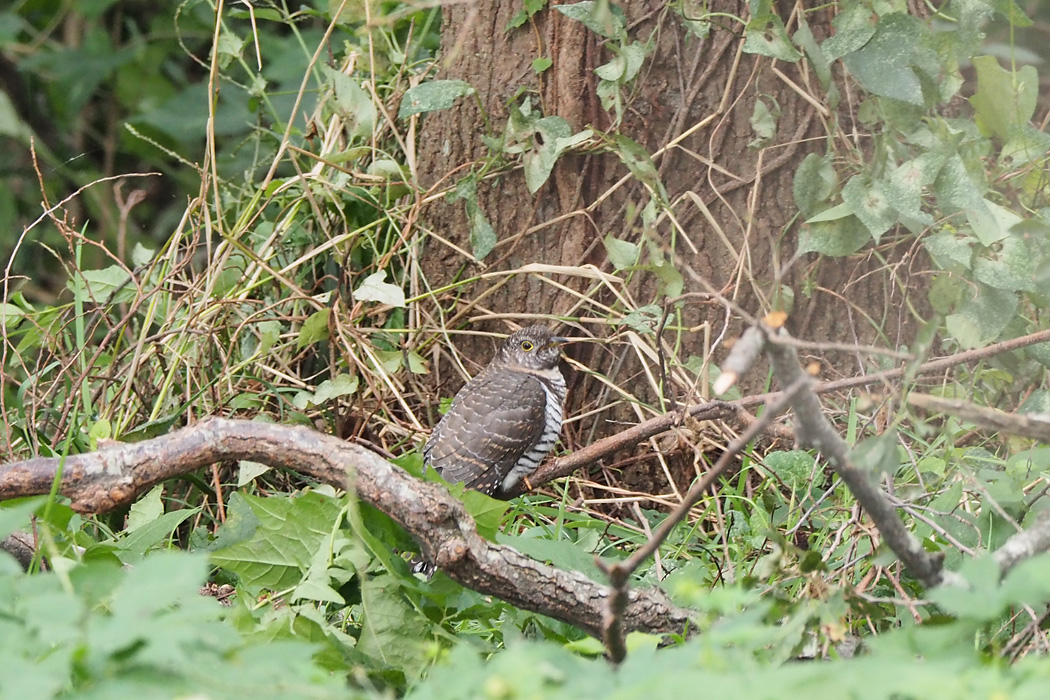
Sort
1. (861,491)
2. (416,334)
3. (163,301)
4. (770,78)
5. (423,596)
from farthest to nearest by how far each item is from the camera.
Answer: (163,301) → (416,334) → (770,78) → (423,596) → (861,491)

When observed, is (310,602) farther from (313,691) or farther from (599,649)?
(313,691)

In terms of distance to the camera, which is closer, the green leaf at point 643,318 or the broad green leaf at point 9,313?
the green leaf at point 643,318

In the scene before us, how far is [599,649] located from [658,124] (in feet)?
7.12

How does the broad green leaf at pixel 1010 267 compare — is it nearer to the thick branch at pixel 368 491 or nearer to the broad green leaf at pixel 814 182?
the broad green leaf at pixel 814 182

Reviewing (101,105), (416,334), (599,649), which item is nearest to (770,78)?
(416,334)

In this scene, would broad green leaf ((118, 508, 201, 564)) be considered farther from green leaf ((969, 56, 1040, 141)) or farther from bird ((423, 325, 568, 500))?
green leaf ((969, 56, 1040, 141))

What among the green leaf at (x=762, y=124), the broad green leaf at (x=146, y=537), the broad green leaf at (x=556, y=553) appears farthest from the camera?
the green leaf at (x=762, y=124)

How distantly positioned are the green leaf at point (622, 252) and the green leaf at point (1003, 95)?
1152 mm

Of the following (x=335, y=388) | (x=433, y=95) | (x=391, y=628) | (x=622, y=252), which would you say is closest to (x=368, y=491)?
(x=391, y=628)

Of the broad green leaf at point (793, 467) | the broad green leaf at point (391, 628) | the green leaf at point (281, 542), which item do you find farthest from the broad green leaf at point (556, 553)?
the broad green leaf at point (793, 467)

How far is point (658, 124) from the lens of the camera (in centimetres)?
359

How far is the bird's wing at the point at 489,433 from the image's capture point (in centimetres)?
361

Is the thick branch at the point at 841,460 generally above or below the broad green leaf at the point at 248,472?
above

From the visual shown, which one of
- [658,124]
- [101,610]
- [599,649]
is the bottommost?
[101,610]
